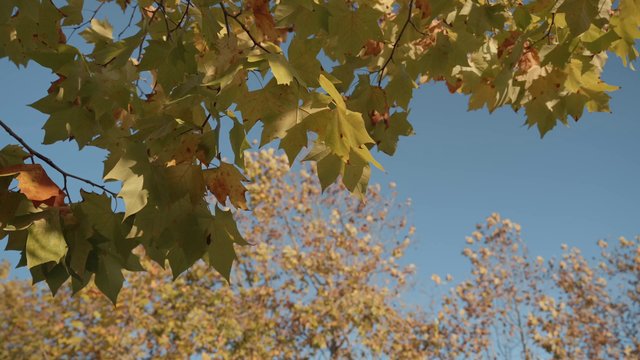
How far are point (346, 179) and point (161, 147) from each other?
64 cm

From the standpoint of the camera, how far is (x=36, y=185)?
67.6 inches

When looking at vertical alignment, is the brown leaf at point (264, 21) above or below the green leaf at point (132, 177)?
above

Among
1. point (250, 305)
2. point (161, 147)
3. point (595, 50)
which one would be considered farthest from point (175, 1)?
point (250, 305)

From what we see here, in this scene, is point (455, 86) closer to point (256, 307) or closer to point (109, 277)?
point (109, 277)

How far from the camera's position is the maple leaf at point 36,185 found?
1694 mm

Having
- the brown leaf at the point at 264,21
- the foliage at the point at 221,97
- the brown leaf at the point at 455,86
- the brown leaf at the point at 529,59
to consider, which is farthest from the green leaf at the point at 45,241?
the brown leaf at the point at 455,86

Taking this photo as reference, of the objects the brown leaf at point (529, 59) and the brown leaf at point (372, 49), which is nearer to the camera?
the brown leaf at point (529, 59)

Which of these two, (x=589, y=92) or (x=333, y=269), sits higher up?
(x=333, y=269)

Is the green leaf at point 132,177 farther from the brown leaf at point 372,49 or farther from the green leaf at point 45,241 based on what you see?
the brown leaf at point 372,49

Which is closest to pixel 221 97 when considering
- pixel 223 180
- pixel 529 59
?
pixel 223 180

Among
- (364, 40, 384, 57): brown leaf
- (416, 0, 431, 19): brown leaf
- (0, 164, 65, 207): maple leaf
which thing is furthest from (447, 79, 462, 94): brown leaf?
(0, 164, 65, 207): maple leaf

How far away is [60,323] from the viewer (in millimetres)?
12016

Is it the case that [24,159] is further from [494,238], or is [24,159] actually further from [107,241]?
[494,238]

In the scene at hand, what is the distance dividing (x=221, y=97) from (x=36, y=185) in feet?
2.31
